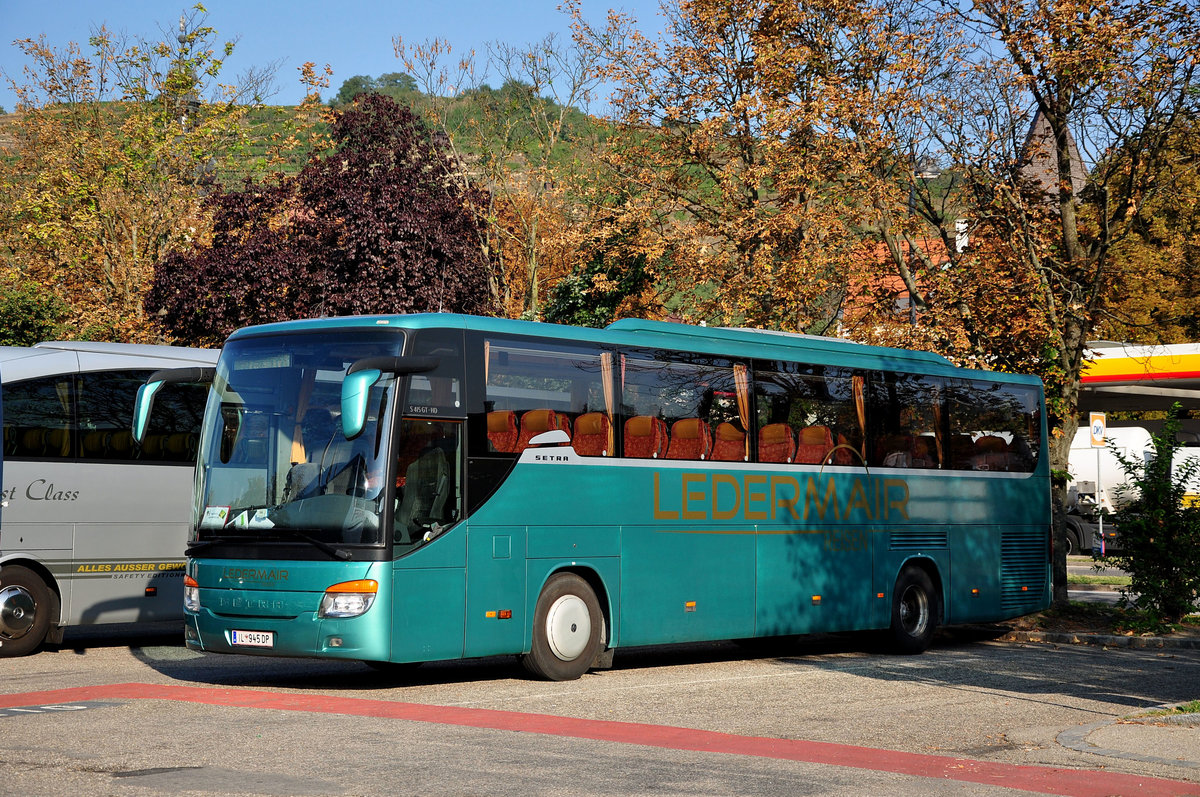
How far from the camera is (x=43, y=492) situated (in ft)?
48.8

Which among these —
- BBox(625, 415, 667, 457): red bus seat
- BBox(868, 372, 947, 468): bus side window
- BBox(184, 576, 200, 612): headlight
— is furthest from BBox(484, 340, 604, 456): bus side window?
BBox(868, 372, 947, 468): bus side window

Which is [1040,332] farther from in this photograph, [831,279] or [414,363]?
[414,363]

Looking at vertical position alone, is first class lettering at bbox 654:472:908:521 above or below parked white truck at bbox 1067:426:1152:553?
below

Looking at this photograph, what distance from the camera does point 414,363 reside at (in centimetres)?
1159

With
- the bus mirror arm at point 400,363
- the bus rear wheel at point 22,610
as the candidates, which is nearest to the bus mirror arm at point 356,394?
the bus mirror arm at point 400,363

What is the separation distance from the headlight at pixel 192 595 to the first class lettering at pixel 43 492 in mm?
3493

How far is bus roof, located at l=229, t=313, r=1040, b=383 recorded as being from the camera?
12.2m

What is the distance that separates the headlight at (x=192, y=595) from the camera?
1208 cm

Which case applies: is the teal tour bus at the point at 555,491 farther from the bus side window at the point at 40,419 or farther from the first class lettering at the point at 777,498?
the bus side window at the point at 40,419

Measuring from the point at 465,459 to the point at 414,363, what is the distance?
1027 millimetres

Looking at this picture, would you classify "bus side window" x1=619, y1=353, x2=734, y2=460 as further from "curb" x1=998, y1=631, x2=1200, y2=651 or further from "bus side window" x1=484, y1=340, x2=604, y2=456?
"curb" x1=998, y1=631, x2=1200, y2=651

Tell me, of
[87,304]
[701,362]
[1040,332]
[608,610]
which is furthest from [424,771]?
[87,304]

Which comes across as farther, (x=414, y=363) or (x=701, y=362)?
(x=701, y=362)

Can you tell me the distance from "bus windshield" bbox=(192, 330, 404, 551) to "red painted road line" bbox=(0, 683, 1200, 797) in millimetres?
1378
